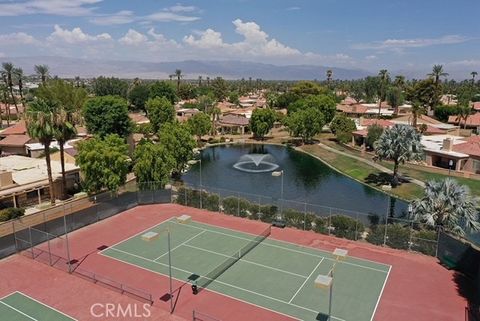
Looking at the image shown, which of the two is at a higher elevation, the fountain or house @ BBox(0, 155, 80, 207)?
house @ BBox(0, 155, 80, 207)

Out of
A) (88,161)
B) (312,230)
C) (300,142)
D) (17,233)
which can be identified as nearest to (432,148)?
(300,142)

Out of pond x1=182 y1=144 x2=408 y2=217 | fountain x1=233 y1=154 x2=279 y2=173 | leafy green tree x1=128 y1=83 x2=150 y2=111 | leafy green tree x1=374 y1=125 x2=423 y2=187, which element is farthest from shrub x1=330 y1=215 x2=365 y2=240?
leafy green tree x1=128 y1=83 x2=150 y2=111

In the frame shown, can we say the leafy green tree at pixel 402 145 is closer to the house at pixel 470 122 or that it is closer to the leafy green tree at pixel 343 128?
the leafy green tree at pixel 343 128

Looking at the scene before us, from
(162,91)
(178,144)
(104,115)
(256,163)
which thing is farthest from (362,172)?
(162,91)

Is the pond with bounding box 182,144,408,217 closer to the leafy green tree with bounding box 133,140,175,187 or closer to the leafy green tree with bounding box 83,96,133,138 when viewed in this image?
the leafy green tree with bounding box 133,140,175,187

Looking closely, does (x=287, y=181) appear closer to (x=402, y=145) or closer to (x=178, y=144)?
(x=402, y=145)

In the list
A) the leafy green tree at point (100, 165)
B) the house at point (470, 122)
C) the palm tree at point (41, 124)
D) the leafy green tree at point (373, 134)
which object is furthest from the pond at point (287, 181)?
the house at point (470, 122)
